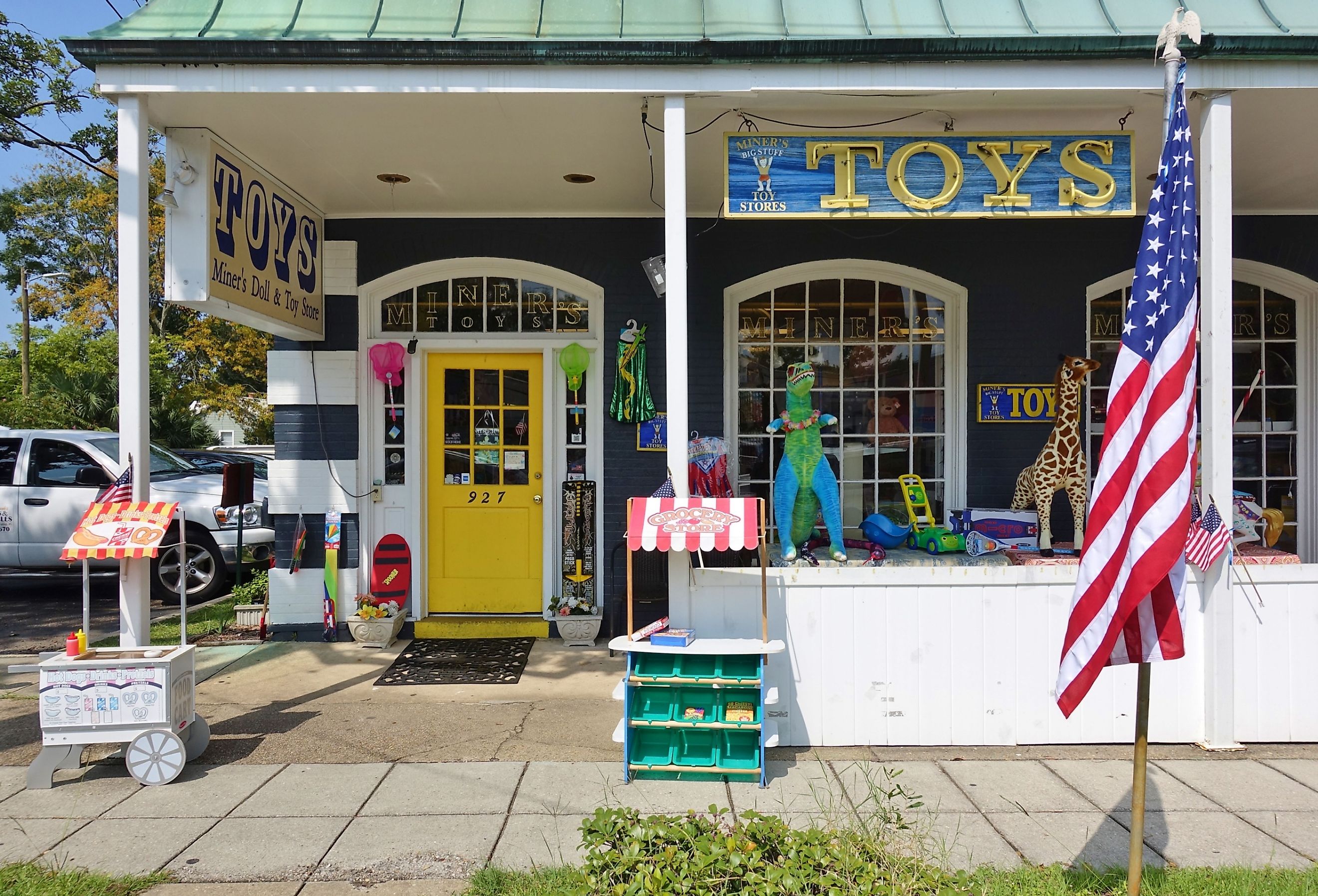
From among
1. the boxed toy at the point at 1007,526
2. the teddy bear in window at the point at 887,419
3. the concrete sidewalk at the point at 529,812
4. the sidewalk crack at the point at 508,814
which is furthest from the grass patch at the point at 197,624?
the boxed toy at the point at 1007,526

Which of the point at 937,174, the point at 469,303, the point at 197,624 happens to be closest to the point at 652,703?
the point at 937,174

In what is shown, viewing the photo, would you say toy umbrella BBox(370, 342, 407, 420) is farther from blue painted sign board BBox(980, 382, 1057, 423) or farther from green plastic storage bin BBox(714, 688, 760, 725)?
blue painted sign board BBox(980, 382, 1057, 423)

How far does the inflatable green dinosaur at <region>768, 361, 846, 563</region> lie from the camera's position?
5.28m

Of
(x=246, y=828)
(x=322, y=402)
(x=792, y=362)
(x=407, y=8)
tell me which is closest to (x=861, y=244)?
(x=792, y=362)

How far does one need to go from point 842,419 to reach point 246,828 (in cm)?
499

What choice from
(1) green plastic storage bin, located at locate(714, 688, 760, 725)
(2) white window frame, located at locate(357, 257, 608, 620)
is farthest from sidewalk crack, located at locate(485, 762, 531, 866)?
(2) white window frame, located at locate(357, 257, 608, 620)

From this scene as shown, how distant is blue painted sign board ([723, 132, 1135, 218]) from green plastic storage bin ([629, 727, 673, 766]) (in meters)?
2.77

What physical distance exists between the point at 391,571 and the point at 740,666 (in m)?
3.58

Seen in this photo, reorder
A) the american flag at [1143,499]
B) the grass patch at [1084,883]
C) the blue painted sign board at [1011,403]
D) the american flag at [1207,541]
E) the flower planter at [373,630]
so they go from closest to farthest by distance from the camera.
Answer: the american flag at [1143,499], the grass patch at [1084,883], the american flag at [1207,541], the flower planter at [373,630], the blue painted sign board at [1011,403]

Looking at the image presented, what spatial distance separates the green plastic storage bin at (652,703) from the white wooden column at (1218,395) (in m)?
2.83

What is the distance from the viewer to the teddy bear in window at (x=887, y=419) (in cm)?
698

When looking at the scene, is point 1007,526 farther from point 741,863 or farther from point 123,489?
point 123,489

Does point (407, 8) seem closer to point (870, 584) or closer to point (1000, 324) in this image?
point (870, 584)

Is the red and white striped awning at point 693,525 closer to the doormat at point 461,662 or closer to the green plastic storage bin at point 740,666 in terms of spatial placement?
the green plastic storage bin at point 740,666
